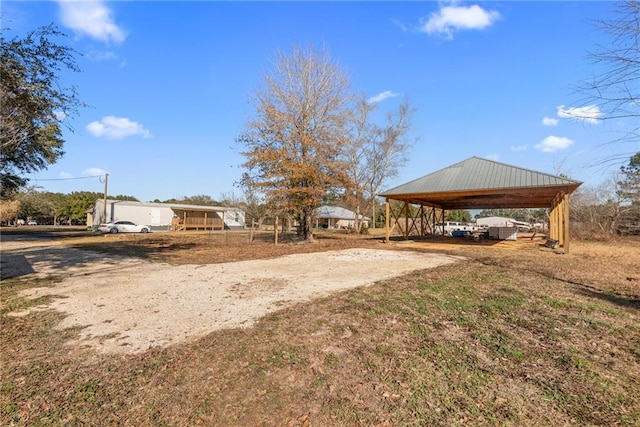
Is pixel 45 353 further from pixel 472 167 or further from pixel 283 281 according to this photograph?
pixel 472 167

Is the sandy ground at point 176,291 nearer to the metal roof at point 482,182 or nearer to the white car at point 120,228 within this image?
the metal roof at point 482,182

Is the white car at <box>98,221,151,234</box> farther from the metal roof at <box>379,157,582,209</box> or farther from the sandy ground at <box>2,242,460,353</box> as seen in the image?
the metal roof at <box>379,157,582,209</box>

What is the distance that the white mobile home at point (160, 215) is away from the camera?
3188cm

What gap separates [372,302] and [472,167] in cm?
1360

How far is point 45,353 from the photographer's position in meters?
3.43

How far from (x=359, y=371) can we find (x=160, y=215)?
36279mm

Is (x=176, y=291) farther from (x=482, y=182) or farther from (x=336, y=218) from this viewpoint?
(x=336, y=218)

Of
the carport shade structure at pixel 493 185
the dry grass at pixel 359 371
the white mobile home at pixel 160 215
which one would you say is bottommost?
the dry grass at pixel 359 371

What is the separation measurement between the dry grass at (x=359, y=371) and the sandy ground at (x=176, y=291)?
1.17ft

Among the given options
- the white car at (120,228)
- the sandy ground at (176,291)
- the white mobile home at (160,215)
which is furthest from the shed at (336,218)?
the sandy ground at (176,291)

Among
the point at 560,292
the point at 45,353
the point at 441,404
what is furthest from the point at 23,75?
the point at 560,292

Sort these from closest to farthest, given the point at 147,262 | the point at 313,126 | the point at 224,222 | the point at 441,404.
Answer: the point at 441,404 < the point at 147,262 < the point at 313,126 < the point at 224,222

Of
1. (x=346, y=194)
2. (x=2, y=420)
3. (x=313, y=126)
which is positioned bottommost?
(x=2, y=420)

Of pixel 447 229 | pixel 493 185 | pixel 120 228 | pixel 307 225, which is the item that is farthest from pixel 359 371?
pixel 447 229
